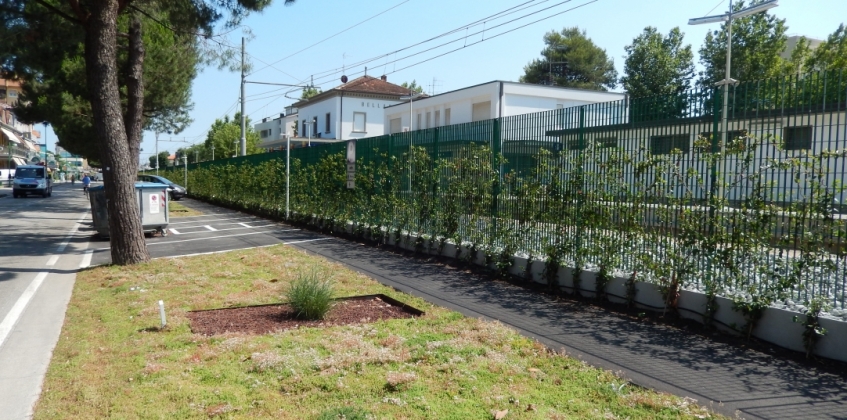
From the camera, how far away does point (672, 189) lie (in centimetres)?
703

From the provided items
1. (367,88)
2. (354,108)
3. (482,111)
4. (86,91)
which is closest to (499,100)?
(482,111)

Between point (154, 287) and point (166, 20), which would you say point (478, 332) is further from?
→ point (166, 20)

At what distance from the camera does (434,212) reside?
1194cm

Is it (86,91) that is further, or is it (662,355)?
(86,91)

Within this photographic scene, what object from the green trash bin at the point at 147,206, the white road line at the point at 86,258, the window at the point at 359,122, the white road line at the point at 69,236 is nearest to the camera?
the white road line at the point at 86,258

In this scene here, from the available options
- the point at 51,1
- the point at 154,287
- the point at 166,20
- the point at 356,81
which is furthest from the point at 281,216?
the point at 356,81

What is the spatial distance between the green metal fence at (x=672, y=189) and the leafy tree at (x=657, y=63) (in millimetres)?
51667

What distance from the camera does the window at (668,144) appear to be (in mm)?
7117

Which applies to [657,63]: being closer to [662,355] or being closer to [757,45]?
[757,45]

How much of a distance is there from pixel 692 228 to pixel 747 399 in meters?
2.51

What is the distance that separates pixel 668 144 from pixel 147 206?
13320 millimetres

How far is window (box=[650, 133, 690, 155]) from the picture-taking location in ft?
23.4

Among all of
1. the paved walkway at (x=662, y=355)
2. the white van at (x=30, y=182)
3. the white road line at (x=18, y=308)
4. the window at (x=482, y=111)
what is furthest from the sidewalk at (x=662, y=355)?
the white van at (x=30, y=182)

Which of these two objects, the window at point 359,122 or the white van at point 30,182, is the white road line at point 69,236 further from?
the window at point 359,122
